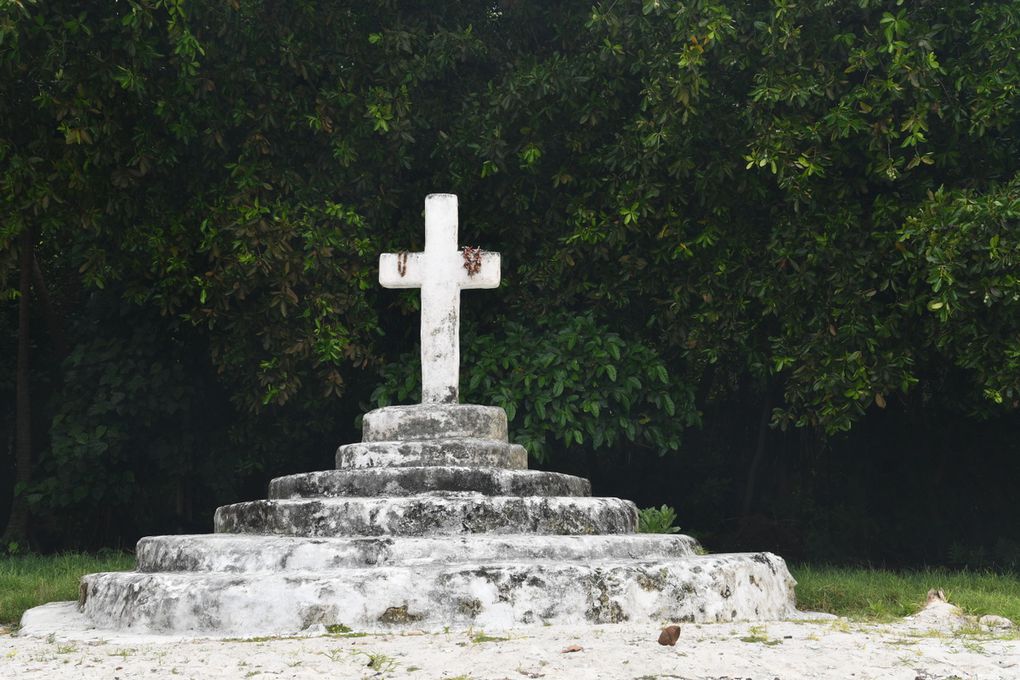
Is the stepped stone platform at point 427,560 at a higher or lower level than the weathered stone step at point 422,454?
lower

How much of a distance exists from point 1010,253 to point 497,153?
401cm

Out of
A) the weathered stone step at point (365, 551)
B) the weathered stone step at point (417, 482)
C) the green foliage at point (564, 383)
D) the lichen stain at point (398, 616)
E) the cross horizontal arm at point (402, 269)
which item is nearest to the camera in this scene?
the lichen stain at point (398, 616)

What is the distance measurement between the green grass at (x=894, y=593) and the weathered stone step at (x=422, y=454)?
2.31 metres

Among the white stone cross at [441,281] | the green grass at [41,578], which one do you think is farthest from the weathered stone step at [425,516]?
the green grass at [41,578]

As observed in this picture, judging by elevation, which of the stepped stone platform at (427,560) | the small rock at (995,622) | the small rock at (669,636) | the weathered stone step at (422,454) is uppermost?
the weathered stone step at (422,454)

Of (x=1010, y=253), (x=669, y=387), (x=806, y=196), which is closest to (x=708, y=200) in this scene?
(x=806, y=196)

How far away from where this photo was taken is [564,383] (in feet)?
31.2

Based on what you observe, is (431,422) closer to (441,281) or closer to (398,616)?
(441,281)

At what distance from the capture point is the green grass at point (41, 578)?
710 centimetres

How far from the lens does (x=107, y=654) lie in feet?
16.1

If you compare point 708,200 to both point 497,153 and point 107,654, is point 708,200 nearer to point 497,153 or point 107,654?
point 497,153

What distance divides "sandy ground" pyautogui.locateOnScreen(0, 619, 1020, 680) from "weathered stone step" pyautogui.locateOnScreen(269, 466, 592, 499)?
1279 mm

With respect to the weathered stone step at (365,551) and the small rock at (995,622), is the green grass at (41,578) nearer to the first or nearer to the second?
the weathered stone step at (365,551)

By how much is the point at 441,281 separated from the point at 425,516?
190 cm
